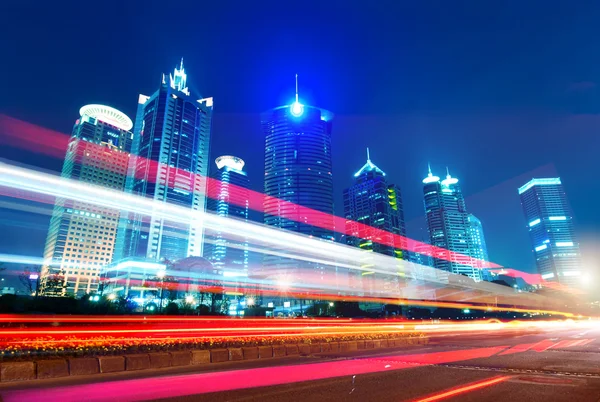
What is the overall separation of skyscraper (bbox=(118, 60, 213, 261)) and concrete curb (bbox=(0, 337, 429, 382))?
416 ft

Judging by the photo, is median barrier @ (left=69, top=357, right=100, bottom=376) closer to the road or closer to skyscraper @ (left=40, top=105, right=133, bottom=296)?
the road

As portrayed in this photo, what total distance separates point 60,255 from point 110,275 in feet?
56.0

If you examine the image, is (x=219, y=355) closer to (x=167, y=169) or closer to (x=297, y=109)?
(x=167, y=169)

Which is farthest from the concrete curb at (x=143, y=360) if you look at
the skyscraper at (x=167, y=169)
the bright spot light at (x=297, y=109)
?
the bright spot light at (x=297, y=109)

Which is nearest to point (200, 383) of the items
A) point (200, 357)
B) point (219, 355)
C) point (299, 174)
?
point (200, 357)

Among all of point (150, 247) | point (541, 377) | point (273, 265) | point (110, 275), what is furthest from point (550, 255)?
point (541, 377)

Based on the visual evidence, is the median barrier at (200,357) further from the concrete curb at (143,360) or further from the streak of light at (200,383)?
the streak of light at (200,383)

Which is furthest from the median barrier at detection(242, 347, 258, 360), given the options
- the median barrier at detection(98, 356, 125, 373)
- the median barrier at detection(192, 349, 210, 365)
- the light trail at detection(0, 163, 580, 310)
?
the light trail at detection(0, 163, 580, 310)

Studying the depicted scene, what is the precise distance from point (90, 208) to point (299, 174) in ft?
275

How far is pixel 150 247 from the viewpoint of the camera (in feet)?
431

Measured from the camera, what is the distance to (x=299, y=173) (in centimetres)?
16075

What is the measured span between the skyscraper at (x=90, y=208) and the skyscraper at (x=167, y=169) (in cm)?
636

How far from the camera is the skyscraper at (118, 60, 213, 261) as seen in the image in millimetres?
135500

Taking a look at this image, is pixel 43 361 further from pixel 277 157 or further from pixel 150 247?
pixel 277 157
